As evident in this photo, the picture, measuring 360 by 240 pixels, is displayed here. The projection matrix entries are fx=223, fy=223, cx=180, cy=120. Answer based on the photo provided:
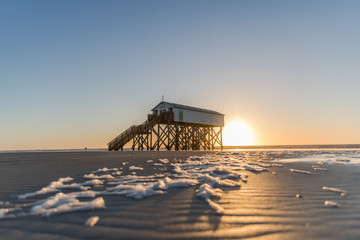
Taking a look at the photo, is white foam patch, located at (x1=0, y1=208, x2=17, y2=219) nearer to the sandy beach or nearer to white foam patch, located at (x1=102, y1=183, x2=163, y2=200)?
the sandy beach

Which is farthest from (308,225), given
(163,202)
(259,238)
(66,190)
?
(66,190)

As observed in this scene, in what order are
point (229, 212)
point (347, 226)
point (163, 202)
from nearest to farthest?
point (347, 226), point (229, 212), point (163, 202)

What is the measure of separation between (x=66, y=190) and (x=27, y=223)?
136 cm

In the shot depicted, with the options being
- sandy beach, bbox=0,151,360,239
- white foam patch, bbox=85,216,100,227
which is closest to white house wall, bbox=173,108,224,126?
sandy beach, bbox=0,151,360,239

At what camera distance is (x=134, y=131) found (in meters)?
29.6

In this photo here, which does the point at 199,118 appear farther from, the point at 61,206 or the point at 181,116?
the point at 61,206

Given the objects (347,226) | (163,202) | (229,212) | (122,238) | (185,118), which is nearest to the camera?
(122,238)

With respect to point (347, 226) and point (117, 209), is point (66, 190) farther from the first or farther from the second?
point (347, 226)

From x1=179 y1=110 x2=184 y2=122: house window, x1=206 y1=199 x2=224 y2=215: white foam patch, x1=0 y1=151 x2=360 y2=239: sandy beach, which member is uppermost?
x1=179 y1=110 x2=184 y2=122: house window

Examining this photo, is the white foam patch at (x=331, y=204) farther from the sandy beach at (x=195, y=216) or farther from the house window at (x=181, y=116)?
the house window at (x=181, y=116)

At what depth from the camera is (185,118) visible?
107 ft

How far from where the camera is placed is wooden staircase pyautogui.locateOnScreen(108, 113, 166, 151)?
2872 cm

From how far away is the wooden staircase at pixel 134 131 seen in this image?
94.2 feet

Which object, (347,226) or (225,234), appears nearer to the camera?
(225,234)
